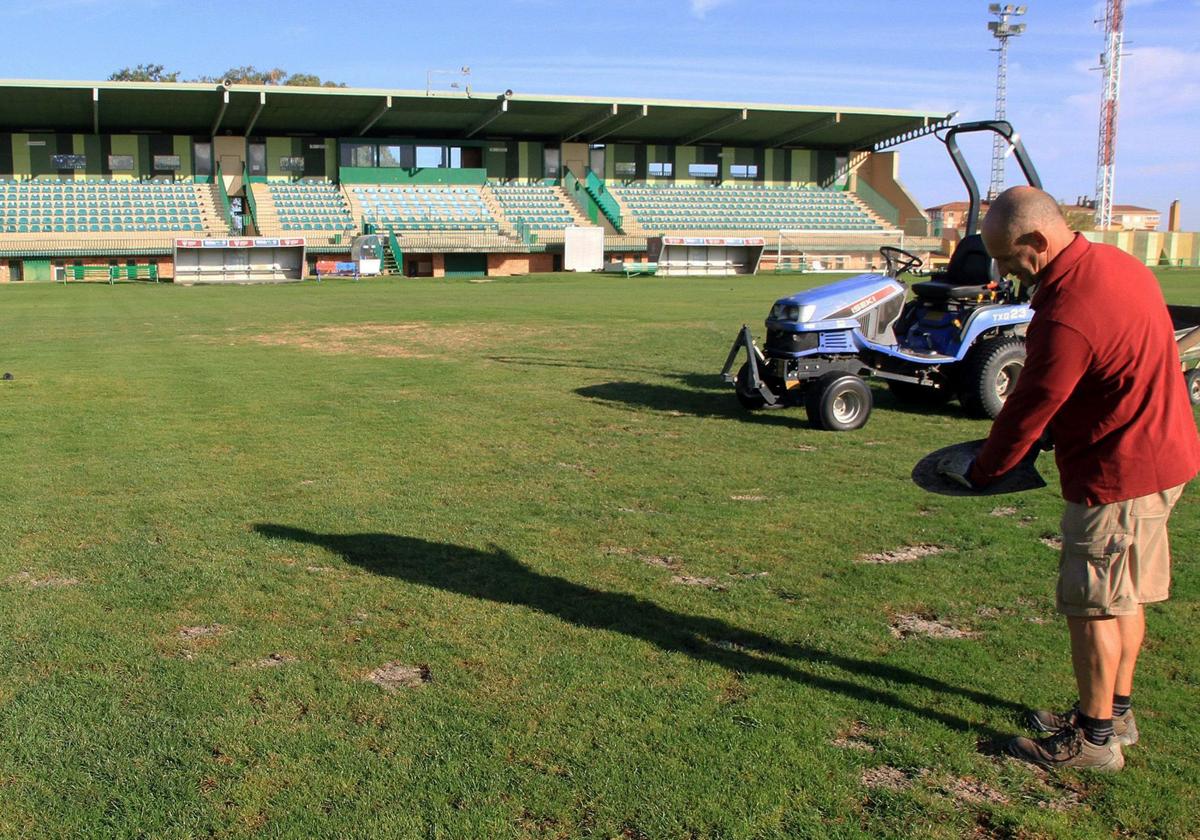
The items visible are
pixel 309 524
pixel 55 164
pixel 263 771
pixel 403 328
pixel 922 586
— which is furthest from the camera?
pixel 55 164

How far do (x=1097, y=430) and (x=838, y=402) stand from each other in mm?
6132

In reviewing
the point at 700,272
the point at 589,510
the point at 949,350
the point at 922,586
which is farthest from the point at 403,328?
the point at 700,272

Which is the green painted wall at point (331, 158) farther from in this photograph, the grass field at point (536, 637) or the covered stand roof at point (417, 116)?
the grass field at point (536, 637)

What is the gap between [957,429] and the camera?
9875mm

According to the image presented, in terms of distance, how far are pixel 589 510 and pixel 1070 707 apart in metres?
3.43

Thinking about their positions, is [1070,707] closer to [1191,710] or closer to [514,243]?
[1191,710]

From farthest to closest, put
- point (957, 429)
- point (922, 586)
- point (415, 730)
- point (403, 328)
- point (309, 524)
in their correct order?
point (403, 328) < point (957, 429) < point (309, 524) < point (922, 586) < point (415, 730)

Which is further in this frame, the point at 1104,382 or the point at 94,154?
the point at 94,154

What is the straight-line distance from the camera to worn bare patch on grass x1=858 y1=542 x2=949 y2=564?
5.86 metres

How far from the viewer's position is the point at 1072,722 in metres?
3.74

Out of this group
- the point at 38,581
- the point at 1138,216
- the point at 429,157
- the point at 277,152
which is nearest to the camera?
the point at 38,581

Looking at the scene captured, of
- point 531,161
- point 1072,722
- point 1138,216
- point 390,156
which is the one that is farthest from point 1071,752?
point 1138,216

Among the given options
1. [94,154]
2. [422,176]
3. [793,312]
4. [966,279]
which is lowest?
[793,312]

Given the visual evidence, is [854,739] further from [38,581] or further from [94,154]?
[94,154]
